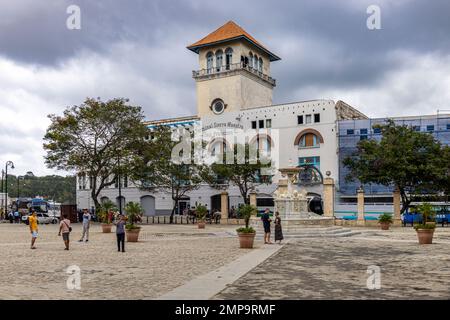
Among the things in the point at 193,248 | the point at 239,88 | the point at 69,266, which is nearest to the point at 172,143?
the point at 239,88

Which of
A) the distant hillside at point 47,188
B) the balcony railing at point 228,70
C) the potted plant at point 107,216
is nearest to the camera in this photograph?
the potted plant at point 107,216

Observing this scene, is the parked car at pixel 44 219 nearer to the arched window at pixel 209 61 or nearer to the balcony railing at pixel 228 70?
the balcony railing at pixel 228 70

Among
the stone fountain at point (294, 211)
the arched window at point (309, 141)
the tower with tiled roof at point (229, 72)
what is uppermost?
the tower with tiled roof at point (229, 72)

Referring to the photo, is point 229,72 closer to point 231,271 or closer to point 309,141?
point 309,141

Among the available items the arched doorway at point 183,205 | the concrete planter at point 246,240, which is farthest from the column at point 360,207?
the arched doorway at point 183,205

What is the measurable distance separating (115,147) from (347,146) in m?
23.8

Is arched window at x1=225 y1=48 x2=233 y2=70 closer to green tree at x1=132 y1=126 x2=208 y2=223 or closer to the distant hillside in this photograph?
green tree at x1=132 y1=126 x2=208 y2=223

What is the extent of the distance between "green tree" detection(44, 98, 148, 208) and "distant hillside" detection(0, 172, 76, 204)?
93.1 metres

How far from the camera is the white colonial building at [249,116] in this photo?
2051 inches

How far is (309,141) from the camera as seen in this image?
2083 inches

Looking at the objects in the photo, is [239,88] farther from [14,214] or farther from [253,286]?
[253,286]

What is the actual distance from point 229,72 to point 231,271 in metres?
46.8

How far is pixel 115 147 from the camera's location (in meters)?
43.0

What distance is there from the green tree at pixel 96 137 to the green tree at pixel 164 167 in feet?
5.07
